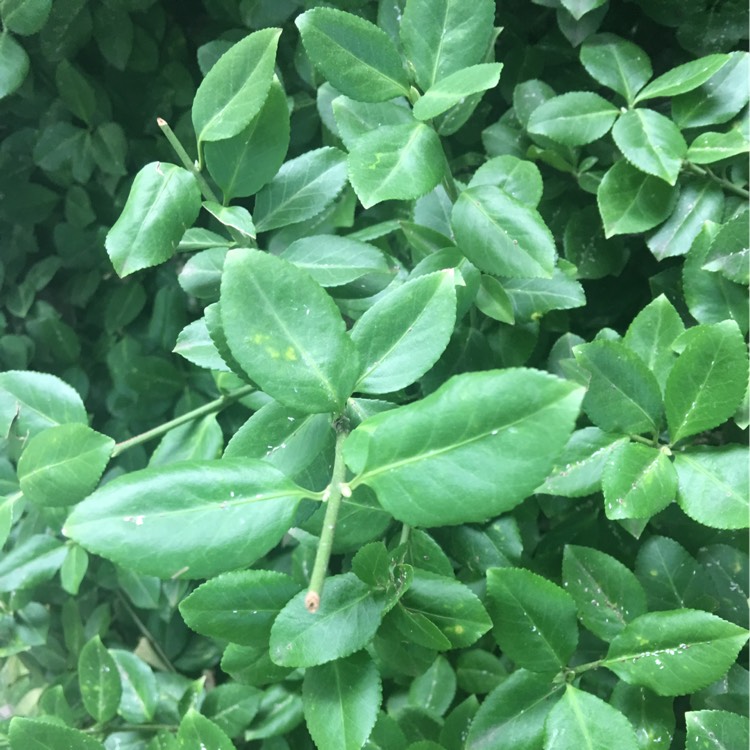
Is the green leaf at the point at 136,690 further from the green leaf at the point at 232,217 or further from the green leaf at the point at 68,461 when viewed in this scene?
the green leaf at the point at 232,217

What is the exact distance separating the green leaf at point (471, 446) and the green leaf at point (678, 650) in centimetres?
26

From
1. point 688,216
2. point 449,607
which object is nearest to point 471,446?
point 449,607

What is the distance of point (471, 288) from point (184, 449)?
361 mm

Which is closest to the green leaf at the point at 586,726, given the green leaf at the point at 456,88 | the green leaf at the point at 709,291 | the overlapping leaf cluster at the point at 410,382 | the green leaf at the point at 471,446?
the overlapping leaf cluster at the point at 410,382

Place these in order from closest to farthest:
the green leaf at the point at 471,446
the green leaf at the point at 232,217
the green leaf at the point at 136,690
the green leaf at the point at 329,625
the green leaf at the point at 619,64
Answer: the green leaf at the point at 471,446, the green leaf at the point at 329,625, the green leaf at the point at 232,217, the green leaf at the point at 619,64, the green leaf at the point at 136,690

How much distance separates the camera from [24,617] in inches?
38.9

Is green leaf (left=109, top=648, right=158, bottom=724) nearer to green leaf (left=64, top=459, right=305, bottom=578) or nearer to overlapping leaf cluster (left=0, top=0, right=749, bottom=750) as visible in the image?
overlapping leaf cluster (left=0, top=0, right=749, bottom=750)

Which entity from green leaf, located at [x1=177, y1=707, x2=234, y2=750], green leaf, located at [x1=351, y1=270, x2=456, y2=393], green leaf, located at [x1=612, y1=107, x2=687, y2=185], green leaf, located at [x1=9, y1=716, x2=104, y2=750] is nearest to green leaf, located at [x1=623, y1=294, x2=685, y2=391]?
green leaf, located at [x1=612, y1=107, x2=687, y2=185]

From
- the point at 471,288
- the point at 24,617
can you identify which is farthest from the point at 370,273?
the point at 24,617

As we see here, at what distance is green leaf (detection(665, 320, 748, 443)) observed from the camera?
52 centimetres

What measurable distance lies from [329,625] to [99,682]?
1.46 ft

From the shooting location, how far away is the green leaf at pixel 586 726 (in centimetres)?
50

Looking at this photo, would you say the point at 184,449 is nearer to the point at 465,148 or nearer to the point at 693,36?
the point at 465,148

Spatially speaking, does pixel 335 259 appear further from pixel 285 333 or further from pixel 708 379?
pixel 708 379
